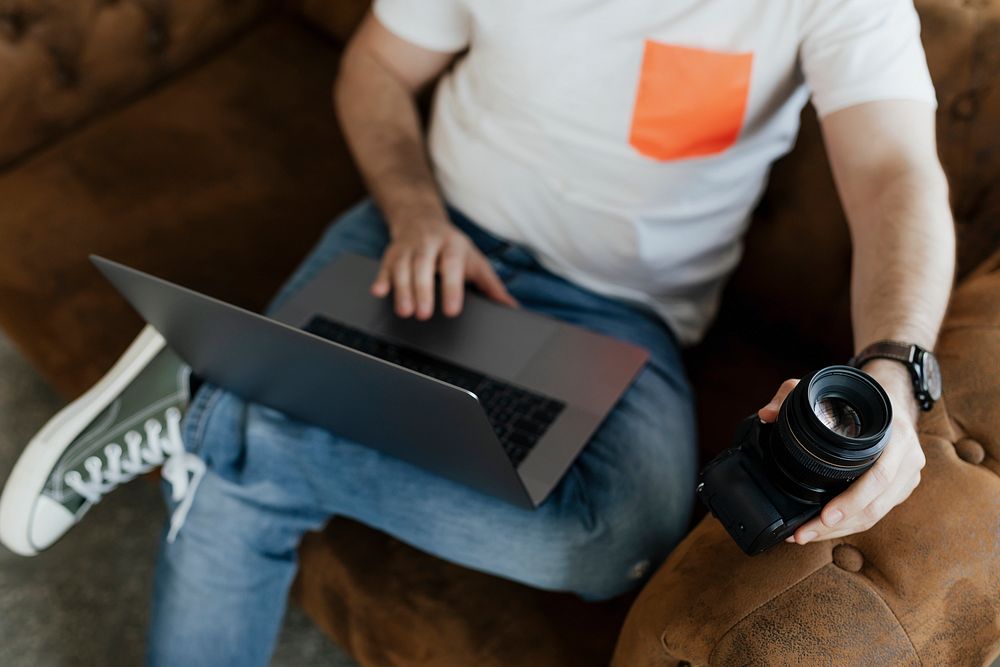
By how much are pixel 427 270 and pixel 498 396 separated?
0.17 metres

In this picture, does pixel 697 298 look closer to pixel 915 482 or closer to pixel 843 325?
pixel 843 325

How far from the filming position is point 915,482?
0.73 meters

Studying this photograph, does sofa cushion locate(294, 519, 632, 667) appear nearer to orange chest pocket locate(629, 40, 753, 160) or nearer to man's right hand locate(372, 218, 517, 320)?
man's right hand locate(372, 218, 517, 320)

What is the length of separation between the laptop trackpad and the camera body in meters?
0.36

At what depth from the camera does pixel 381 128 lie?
4.08 feet

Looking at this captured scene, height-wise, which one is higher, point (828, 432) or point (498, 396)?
point (828, 432)

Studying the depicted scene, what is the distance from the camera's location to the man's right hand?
106 centimetres

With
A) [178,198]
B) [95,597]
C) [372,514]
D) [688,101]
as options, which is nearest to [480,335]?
[372,514]

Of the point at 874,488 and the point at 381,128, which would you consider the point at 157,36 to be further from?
the point at 874,488

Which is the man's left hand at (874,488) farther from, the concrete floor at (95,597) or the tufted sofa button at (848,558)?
the concrete floor at (95,597)

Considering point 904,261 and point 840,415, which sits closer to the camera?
point 840,415

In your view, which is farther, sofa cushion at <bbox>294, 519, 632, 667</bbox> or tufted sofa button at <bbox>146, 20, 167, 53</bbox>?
A: tufted sofa button at <bbox>146, 20, 167, 53</bbox>

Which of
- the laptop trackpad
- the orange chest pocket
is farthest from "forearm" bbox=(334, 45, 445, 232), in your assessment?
the orange chest pocket

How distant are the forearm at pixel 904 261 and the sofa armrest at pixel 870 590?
8 centimetres
